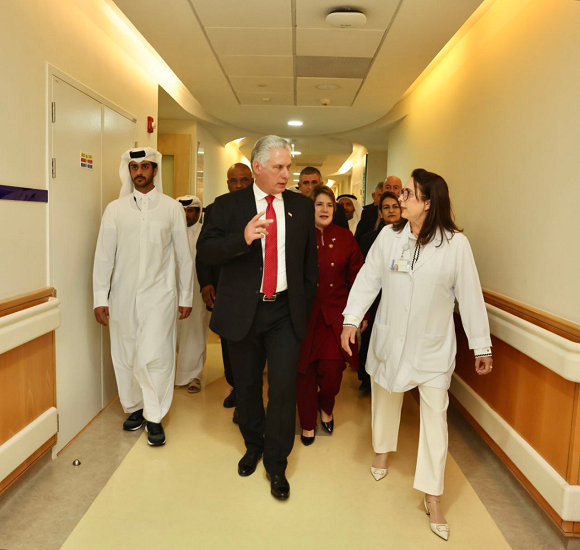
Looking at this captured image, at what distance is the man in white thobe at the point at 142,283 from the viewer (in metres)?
3.58

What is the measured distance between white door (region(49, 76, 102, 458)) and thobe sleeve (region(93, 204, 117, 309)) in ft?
0.50

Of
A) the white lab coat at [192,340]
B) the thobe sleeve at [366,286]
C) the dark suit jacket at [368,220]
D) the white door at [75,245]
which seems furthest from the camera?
the dark suit jacket at [368,220]

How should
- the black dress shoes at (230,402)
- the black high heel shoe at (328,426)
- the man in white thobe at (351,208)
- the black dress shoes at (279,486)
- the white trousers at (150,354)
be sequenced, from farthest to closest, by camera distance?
the man in white thobe at (351,208) → the black dress shoes at (230,402) → the black high heel shoe at (328,426) → the white trousers at (150,354) → the black dress shoes at (279,486)

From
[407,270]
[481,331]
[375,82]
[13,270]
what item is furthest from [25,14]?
[375,82]

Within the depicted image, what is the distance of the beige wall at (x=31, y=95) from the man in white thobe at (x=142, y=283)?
1.65 ft

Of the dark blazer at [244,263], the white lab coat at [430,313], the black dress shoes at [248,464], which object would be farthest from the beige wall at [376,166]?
the black dress shoes at [248,464]

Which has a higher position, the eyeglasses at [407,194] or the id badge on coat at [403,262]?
the eyeglasses at [407,194]

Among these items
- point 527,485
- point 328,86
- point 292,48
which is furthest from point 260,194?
point 328,86

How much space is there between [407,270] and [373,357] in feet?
1.93

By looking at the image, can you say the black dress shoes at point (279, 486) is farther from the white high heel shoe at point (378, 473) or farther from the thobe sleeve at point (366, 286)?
the thobe sleeve at point (366, 286)

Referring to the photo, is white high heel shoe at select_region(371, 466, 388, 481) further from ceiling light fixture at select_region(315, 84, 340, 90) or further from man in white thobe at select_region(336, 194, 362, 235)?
ceiling light fixture at select_region(315, 84, 340, 90)

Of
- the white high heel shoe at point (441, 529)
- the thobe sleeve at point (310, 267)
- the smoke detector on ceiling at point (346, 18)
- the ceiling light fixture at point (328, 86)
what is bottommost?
the white high heel shoe at point (441, 529)

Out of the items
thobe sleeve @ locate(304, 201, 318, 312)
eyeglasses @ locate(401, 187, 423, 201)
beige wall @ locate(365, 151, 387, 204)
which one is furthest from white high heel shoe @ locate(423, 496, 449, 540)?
beige wall @ locate(365, 151, 387, 204)

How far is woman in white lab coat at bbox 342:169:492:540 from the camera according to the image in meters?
2.70
